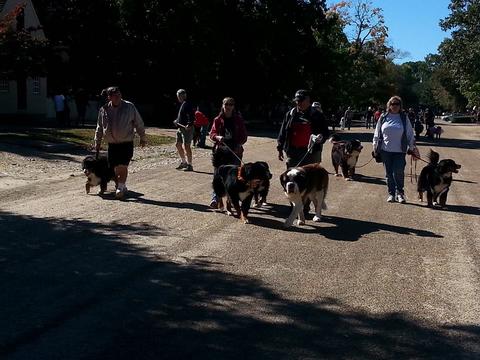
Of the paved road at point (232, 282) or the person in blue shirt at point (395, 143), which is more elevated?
the person in blue shirt at point (395, 143)

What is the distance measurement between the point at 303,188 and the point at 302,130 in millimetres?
1293

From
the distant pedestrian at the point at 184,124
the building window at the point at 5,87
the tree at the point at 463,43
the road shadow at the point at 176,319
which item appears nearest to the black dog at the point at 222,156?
the road shadow at the point at 176,319

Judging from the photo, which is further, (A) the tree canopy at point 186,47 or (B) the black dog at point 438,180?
(A) the tree canopy at point 186,47

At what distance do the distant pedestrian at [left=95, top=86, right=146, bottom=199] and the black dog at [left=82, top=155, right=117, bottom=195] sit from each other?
0.24 meters

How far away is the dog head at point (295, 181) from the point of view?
8266 mm

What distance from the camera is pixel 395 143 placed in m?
11.0

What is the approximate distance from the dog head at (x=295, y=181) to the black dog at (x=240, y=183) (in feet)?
1.20

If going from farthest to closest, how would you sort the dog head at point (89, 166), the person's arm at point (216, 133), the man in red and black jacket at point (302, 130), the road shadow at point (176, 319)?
1. the dog head at point (89, 166)
2. the person's arm at point (216, 133)
3. the man in red and black jacket at point (302, 130)
4. the road shadow at point (176, 319)

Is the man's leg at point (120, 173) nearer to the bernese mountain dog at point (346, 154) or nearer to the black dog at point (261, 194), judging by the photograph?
the black dog at point (261, 194)

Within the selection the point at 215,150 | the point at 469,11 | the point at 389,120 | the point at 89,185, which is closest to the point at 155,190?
the point at 89,185

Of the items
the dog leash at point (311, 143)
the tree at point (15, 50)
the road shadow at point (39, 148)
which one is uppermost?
the tree at point (15, 50)

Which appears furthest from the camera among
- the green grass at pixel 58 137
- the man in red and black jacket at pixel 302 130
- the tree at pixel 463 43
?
the tree at pixel 463 43

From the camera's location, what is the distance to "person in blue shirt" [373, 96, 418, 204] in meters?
10.9

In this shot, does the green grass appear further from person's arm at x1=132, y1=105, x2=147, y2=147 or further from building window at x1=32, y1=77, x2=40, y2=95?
building window at x1=32, y1=77, x2=40, y2=95
